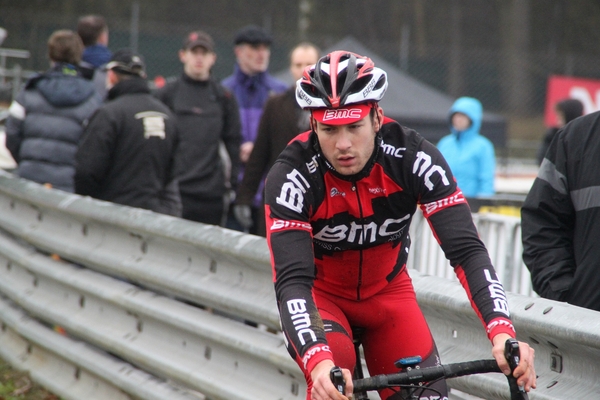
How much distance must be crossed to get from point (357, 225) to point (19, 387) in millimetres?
3523

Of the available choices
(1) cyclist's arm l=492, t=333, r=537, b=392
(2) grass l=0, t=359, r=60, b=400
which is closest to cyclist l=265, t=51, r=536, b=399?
(1) cyclist's arm l=492, t=333, r=537, b=392

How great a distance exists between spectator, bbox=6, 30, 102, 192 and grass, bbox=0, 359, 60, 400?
1.69 m

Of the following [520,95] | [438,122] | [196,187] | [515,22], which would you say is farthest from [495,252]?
[515,22]

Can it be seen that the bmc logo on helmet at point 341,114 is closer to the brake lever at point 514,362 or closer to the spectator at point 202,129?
the brake lever at point 514,362

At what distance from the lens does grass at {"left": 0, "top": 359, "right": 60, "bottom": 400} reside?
570 centimetres

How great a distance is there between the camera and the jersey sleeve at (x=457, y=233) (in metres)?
2.97

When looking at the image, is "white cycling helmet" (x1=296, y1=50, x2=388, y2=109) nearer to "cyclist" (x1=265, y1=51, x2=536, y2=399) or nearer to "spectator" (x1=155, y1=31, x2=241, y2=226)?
"cyclist" (x1=265, y1=51, x2=536, y2=399)

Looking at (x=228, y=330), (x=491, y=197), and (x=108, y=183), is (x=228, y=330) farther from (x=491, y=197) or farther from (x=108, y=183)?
(x=491, y=197)

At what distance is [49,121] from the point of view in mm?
6891

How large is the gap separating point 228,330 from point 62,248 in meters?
1.94

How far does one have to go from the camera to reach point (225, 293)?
14.6 ft

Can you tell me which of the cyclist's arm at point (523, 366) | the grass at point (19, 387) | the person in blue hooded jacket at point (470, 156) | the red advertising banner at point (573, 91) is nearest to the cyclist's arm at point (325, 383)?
the cyclist's arm at point (523, 366)

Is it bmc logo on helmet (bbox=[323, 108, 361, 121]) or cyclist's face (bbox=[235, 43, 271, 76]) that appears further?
cyclist's face (bbox=[235, 43, 271, 76])

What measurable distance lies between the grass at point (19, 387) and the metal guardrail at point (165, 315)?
0.08 m
